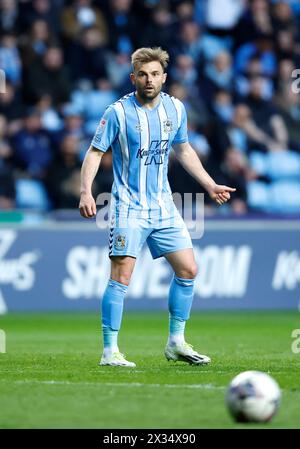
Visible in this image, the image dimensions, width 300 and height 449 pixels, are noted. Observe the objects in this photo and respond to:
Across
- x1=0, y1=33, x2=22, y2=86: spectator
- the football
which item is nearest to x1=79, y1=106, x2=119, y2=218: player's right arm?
the football

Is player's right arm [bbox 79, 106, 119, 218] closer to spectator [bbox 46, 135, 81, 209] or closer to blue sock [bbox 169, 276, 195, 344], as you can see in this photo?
blue sock [bbox 169, 276, 195, 344]

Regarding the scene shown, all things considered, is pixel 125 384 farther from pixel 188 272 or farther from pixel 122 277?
pixel 188 272

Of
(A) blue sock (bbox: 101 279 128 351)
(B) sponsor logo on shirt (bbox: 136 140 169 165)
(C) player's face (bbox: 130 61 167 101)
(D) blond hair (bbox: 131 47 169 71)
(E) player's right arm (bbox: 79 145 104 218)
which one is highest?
(D) blond hair (bbox: 131 47 169 71)

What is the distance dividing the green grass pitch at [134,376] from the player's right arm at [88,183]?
1.19 m

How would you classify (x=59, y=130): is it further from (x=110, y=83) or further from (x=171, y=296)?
(x=171, y=296)

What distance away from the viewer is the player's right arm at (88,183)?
8719 millimetres

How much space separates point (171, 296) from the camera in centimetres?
939

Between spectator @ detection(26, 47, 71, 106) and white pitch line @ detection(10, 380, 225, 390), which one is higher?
spectator @ detection(26, 47, 71, 106)

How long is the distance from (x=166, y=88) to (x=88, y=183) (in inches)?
385

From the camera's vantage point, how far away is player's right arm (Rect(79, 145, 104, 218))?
28.6 ft

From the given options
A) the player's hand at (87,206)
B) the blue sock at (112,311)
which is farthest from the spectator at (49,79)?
the player's hand at (87,206)

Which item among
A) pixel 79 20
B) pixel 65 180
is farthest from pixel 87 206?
pixel 79 20

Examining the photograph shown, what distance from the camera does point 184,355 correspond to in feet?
30.2

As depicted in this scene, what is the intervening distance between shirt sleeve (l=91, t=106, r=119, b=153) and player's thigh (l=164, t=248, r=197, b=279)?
1012 mm
